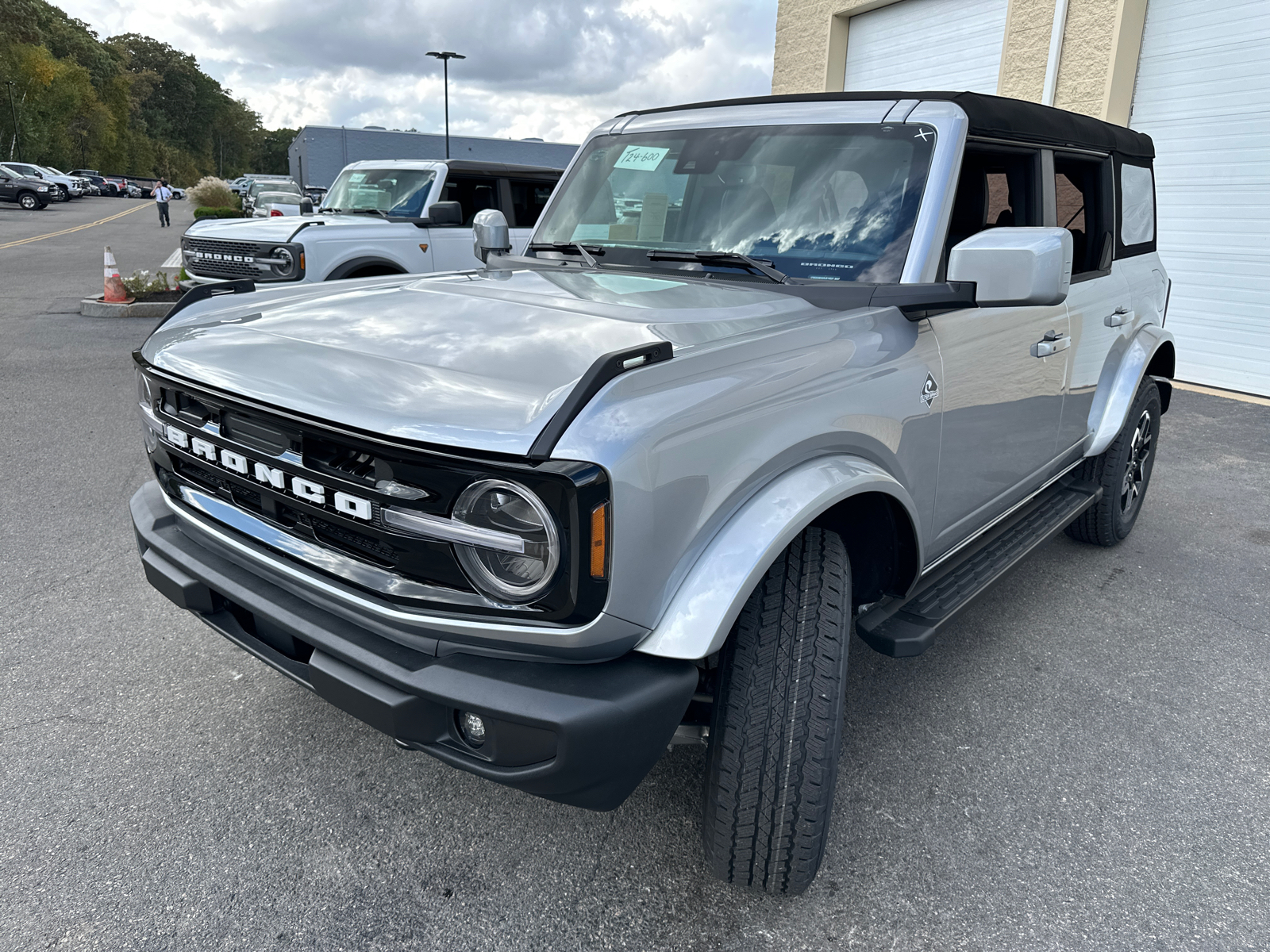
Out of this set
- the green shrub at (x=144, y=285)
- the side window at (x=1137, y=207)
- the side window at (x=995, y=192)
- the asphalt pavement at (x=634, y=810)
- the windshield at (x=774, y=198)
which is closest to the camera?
the asphalt pavement at (x=634, y=810)

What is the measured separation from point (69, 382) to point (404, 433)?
685 cm

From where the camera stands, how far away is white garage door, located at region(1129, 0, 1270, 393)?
802 cm

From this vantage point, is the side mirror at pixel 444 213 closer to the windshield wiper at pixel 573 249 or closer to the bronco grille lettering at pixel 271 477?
the windshield wiper at pixel 573 249

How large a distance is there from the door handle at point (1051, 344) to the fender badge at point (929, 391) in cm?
78

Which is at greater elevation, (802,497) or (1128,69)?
(1128,69)

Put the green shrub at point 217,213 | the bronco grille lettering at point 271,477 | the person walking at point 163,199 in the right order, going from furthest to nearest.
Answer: the green shrub at point 217,213, the person walking at point 163,199, the bronco grille lettering at point 271,477

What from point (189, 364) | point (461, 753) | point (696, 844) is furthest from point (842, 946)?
point (189, 364)

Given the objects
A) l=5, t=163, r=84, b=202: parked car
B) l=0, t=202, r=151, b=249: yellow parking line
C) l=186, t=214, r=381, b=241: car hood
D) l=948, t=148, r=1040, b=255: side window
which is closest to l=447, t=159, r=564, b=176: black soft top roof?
l=186, t=214, r=381, b=241: car hood

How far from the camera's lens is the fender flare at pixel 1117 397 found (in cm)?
375

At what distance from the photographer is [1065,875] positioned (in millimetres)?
2189

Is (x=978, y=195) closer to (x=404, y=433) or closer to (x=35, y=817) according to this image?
(x=404, y=433)

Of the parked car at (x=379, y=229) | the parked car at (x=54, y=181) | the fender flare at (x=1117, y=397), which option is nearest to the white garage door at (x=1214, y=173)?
the fender flare at (x=1117, y=397)

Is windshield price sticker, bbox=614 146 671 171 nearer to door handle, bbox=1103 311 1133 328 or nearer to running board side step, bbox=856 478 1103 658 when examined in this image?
running board side step, bbox=856 478 1103 658

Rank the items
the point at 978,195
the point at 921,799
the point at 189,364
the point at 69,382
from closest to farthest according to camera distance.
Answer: the point at 189,364 → the point at 921,799 → the point at 978,195 → the point at 69,382
